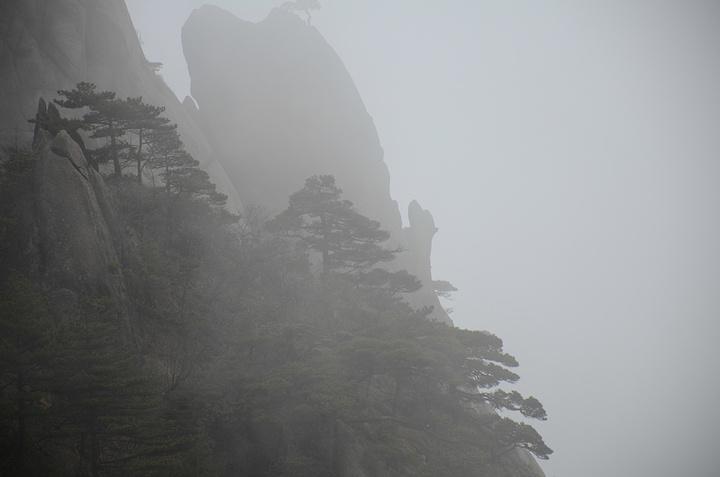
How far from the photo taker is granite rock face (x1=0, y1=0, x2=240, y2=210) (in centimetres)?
2630

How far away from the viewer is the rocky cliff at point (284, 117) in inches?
1829

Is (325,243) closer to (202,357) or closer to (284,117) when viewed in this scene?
Answer: (202,357)

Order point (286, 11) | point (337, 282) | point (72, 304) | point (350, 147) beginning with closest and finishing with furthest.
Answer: point (72, 304), point (337, 282), point (350, 147), point (286, 11)

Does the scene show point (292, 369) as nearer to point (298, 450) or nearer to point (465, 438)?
point (298, 450)

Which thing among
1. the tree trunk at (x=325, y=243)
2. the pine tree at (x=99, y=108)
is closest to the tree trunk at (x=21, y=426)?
the pine tree at (x=99, y=108)

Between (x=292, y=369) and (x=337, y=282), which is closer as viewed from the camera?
(x=292, y=369)

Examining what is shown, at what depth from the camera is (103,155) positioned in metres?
22.8

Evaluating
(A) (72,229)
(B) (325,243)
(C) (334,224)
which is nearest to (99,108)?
(A) (72,229)

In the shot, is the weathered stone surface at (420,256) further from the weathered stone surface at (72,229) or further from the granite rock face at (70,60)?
the weathered stone surface at (72,229)

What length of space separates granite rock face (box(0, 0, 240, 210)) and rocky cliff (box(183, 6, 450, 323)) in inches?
258

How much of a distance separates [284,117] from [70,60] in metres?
22.8

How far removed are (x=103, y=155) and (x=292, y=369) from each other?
16.9 meters

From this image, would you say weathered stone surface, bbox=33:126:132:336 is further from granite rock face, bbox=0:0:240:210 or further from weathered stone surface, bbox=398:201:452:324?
weathered stone surface, bbox=398:201:452:324

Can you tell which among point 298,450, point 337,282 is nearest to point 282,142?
point 337,282
